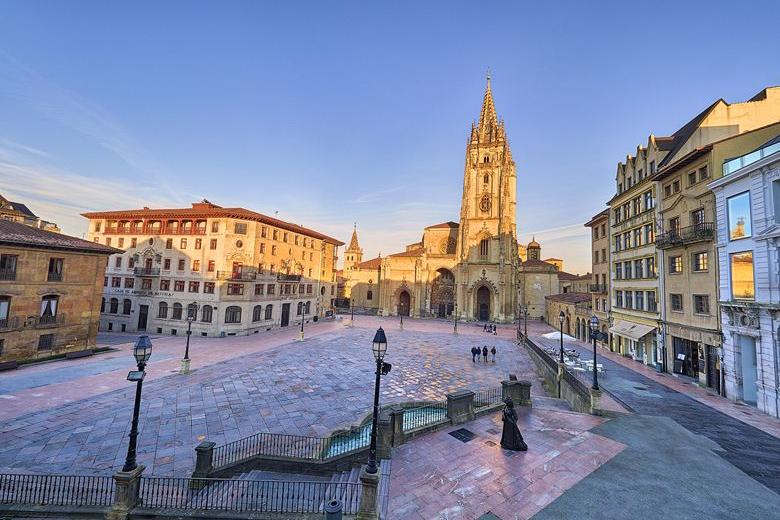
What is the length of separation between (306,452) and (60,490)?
19.8 feet

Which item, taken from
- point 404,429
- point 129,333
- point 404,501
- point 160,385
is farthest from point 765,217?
point 129,333

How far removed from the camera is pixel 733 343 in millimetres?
15453

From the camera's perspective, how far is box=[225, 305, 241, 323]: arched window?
3356 centimetres

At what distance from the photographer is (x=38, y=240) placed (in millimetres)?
Answer: 21703

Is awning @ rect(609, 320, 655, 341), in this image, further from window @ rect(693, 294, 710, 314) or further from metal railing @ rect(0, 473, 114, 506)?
metal railing @ rect(0, 473, 114, 506)

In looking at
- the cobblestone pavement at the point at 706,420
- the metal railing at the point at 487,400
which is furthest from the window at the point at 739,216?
the metal railing at the point at 487,400

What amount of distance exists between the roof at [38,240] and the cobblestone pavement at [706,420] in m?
36.3

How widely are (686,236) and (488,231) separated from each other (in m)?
37.4

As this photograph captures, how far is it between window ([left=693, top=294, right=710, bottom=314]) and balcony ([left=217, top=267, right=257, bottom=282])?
37.1 meters

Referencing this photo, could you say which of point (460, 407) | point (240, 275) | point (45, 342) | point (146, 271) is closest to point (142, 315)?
point (146, 271)

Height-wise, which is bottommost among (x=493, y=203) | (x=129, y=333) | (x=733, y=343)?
(x=129, y=333)

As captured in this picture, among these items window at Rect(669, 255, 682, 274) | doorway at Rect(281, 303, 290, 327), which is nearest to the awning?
window at Rect(669, 255, 682, 274)

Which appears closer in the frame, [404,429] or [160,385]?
[404,429]

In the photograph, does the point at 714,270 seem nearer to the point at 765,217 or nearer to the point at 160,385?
the point at 765,217
